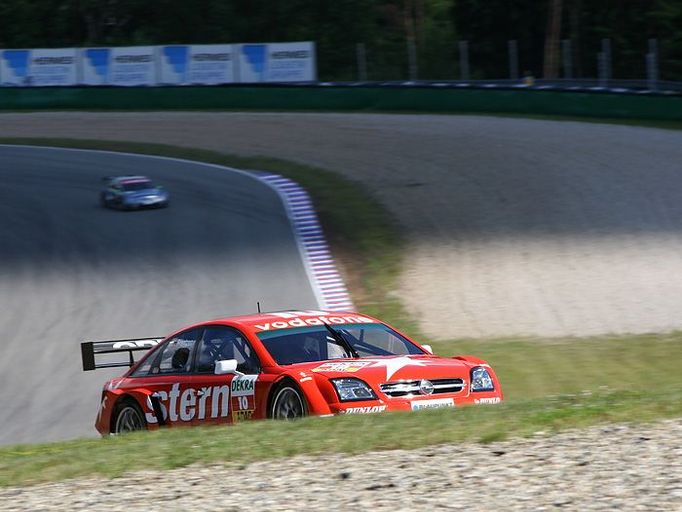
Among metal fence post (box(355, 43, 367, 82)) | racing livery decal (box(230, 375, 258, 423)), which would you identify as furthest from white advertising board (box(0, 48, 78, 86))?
racing livery decal (box(230, 375, 258, 423))

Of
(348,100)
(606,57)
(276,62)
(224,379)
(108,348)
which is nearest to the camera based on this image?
(224,379)

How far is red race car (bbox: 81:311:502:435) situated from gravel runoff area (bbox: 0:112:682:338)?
20.4 ft

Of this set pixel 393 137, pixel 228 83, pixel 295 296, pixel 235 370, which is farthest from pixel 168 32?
pixel 235 370

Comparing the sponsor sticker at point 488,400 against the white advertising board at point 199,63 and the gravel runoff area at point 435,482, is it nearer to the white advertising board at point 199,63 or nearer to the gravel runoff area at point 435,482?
the gravel runoff area at point 435,482

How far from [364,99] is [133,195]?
14754 millimetres

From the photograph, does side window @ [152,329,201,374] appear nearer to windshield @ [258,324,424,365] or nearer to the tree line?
windshield @ [258,324,424,365]

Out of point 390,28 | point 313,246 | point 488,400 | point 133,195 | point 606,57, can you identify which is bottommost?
point 313,246

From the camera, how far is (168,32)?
6156cm

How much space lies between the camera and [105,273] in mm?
19047

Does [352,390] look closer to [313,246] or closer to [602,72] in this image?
[313,246]

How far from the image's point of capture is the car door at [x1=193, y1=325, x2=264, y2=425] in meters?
8.54

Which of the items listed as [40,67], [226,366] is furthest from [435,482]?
[40,67]

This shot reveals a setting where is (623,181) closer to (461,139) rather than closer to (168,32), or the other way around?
(461,139)

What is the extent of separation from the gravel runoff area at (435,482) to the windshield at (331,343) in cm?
249
